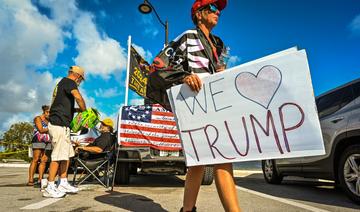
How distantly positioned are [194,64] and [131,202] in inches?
93.4

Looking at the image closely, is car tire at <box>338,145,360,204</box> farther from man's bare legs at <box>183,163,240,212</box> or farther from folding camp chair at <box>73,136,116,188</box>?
folding camp chair at <box>73,136,116,188</box>

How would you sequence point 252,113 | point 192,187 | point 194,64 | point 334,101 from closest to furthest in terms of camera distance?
point 252,113
point 194,64
point 192,187
point 334,101

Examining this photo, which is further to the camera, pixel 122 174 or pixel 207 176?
pixel 122 174

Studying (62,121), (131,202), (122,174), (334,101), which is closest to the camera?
(131,202)

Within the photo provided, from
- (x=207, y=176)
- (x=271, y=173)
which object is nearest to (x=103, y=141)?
(x=207, y=176)

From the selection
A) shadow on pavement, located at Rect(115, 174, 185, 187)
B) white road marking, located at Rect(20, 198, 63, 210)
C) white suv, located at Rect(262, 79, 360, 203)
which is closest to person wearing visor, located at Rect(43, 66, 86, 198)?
white road marking, located at Rect(20, 198, 63, 210)

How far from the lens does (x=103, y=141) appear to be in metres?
6.27

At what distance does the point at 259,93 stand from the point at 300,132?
0.39 m

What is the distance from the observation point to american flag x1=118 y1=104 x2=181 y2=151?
5.93 m

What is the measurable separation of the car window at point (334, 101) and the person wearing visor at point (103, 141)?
3.93 m

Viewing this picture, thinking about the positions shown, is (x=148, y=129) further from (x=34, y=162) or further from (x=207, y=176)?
(x=34, y=162)

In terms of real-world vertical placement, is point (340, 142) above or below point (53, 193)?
above

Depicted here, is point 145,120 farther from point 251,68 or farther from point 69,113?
point 251,68

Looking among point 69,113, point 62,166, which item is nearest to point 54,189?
point 62,166
